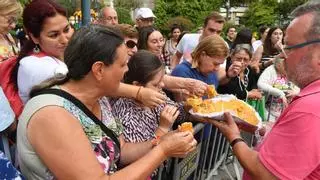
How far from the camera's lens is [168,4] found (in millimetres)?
38406

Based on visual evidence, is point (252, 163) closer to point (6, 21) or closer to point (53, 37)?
point (53, 37)

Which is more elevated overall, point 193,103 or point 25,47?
point 25,47

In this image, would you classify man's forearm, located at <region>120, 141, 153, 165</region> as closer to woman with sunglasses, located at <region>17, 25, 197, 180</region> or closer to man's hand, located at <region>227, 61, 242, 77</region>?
woman with sunglasses, located at <region>17, 25, 197, 180</region>

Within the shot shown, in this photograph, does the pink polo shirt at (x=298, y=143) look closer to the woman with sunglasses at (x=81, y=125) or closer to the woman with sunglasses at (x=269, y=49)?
the woman with sunglasses at (x=81, y=125)

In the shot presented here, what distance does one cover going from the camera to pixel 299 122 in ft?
6.23

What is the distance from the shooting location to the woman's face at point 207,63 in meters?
3.82

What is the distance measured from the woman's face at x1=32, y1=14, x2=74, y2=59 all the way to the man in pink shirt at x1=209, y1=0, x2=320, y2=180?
130cm

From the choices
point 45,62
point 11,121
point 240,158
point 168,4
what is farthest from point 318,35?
point 168,4

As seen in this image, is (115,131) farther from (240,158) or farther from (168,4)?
(168,4)

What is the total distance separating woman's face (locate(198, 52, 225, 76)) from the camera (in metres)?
3.82

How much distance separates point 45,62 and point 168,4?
1456 inches

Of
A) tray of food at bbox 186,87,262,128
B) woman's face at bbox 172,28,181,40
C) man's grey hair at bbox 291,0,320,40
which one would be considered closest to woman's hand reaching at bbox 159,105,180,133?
tray of food at bbox 186,87,262,128

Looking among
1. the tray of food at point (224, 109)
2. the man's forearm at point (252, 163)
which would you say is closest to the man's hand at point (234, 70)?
the tray of food at point (224, 109)

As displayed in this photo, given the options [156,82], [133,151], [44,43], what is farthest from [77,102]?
[156,82]
